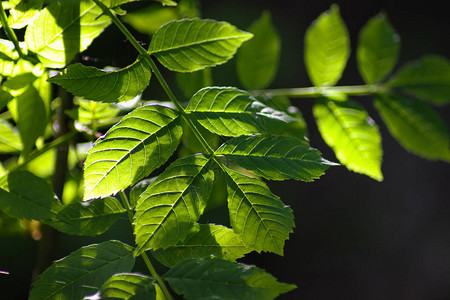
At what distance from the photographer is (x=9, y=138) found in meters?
0.87

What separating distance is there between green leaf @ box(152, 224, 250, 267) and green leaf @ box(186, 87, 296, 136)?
12 cm

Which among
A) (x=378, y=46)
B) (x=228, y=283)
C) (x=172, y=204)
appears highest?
(x=378, y=46)

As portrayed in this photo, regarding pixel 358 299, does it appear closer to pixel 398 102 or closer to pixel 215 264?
pixel 398 102

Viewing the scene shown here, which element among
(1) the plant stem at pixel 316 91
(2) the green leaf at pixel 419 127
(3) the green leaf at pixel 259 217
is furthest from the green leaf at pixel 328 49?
(3) the green leaf at pixel 259 217

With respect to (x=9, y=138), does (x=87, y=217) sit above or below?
below

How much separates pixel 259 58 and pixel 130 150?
595 mm

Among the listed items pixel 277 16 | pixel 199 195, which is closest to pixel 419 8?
pixel 277 16

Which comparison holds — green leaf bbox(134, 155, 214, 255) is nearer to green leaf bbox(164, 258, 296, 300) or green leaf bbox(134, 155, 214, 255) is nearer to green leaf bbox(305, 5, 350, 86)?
green leaf bbox(164, 258, 296, 300)

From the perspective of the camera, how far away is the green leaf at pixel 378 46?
104 centimetres

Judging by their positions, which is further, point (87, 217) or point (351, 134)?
point (351, 134)

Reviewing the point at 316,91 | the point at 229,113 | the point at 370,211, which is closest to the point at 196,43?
the point at 229,113

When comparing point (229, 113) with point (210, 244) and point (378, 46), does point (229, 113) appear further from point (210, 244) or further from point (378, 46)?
point (378, 46)

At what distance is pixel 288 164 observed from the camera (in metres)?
0.56

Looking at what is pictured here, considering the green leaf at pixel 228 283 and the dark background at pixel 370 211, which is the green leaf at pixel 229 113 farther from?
the dark background at pixel 370 211
